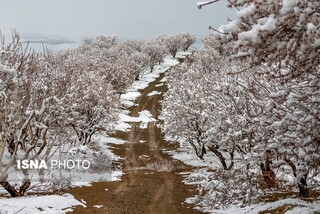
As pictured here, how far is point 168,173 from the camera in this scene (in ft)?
81.1

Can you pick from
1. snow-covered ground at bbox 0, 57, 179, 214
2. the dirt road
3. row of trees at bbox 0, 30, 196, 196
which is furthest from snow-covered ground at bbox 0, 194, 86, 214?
row of trees at bbox 0, 30, 196, 196

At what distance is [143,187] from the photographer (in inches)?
764

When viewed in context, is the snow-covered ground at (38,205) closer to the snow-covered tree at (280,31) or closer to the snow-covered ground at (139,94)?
the snow-covered tree at (280,31)

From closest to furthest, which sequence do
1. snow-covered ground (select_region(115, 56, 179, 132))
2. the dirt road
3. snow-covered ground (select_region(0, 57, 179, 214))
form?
1. snow-covered ground (select_region(0, 57, 179, 214))
2. the dirt road
3. snow-covered ground (select_region(115, 56, 179, 132))

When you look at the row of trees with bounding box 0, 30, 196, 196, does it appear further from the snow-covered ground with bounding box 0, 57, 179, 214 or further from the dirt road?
the dirt road

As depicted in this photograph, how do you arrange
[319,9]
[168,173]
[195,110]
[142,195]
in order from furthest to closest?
[168,173] → [195,110] → [142,195] → [319,9]

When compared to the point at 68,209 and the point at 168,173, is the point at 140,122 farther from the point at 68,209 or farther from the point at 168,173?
the point at 68,209

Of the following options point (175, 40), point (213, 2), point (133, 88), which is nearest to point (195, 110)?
point (213, 2)

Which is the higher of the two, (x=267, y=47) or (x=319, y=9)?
(x=319, y=9)

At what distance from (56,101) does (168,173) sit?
14937 millimetres

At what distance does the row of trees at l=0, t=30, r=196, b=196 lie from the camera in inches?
419

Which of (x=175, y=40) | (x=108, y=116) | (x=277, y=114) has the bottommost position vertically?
(x=108, y=116)

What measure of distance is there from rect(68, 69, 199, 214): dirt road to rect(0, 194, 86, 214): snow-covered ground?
69cm

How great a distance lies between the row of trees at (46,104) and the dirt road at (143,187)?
3.94 meters
